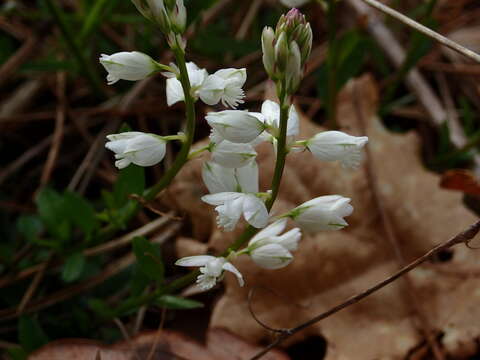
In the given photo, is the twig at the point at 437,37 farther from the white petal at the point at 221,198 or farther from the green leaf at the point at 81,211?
the green leaf at the point at 81,211

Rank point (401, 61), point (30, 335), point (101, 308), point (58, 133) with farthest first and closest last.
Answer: point (401, 61) < point (58, 133) < point (101, 308) < point (30, 335)

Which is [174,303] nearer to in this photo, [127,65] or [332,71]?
[127,65]

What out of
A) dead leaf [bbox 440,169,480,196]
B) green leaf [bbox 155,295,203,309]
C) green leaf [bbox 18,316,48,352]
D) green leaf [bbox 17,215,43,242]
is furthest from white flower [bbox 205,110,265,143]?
green leaf [bbox 17,215,43,242]

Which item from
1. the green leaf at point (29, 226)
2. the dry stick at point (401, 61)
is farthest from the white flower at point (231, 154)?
the dry stick at point (401, 61)

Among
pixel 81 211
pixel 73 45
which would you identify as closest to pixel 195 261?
pixel 81 211

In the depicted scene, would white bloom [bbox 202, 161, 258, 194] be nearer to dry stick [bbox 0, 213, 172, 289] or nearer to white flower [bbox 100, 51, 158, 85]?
white flower [bbox 100, 51, 158, 85]
